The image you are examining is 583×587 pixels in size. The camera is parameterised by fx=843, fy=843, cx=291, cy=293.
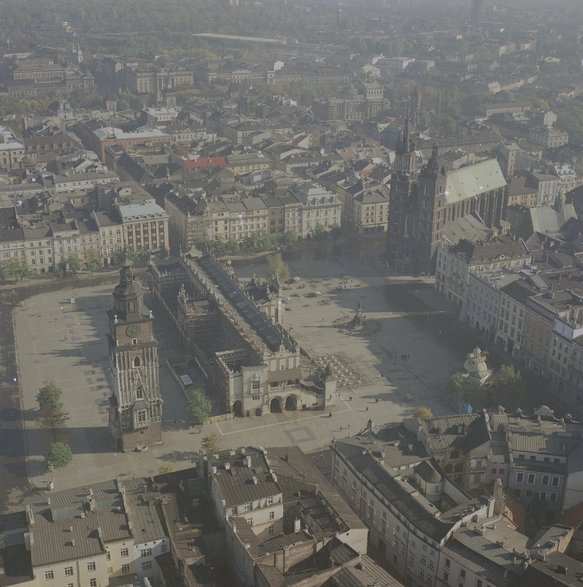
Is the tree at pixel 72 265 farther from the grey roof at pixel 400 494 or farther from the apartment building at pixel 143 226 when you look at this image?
the grey roof at pixel 400 494

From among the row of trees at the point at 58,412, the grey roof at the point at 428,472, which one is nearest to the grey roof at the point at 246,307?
the row of trees at the point at 58,412

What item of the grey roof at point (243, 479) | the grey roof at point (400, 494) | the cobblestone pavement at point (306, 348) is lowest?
the cobblestone pavement at point (306, 348)

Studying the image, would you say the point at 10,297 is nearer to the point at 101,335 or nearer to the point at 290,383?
the point at 101,335

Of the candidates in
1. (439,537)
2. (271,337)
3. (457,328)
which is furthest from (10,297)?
(439,537)

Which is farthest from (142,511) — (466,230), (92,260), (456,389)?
(466,230)

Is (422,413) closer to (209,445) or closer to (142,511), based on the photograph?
(209,445)
